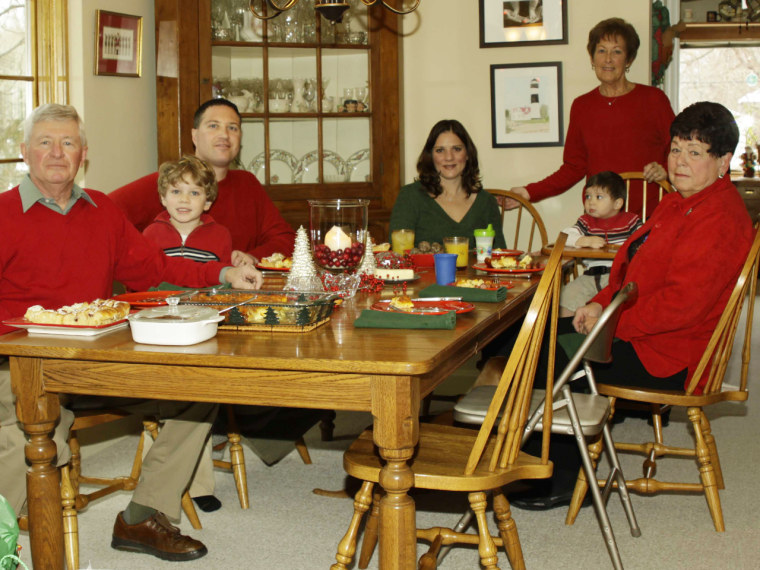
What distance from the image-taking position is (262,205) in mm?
3531

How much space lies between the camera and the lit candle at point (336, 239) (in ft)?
7.27

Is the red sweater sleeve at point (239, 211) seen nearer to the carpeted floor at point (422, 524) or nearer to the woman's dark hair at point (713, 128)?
the carpeted floor at point (422, 524)

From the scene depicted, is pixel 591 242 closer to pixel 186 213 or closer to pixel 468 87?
pixel 186 213

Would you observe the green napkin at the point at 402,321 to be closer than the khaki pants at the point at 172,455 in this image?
Yes

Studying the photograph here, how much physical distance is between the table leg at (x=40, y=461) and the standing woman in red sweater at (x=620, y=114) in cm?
292

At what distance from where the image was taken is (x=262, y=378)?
5.34 ft

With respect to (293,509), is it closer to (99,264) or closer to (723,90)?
(99,264)

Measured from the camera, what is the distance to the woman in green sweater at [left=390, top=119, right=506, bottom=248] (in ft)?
12.1

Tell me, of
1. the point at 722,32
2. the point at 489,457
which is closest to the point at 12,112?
the point at 489,457

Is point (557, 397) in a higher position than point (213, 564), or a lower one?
higher

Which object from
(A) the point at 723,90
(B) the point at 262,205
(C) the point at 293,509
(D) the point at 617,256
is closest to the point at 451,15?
(B) the point at 262,205

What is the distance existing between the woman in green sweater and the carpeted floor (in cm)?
107

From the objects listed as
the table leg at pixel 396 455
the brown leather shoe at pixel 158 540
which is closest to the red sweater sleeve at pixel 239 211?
the brown leather shoe at pixel 158 540

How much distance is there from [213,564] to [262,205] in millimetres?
1601
